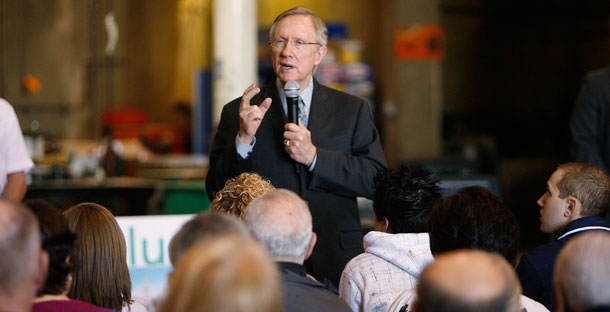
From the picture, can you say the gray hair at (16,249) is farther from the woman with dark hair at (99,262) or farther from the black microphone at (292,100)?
the black microphone at (292,100)

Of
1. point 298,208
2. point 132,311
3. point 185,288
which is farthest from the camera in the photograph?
point 132,311

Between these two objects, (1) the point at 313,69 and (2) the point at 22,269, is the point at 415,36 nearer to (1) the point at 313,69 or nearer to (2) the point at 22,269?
(1) the point at 313,69

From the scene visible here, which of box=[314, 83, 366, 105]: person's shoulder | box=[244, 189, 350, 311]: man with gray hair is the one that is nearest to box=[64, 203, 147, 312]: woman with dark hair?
box=[244, 189, 350, 311]: man with gray hair

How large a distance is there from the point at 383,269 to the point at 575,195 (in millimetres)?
876

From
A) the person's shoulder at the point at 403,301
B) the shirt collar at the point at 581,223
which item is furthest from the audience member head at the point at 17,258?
the shirt collar at the point at 581,223

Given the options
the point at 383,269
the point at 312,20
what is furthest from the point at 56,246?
the point at 312,20

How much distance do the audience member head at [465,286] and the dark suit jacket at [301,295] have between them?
0.49m

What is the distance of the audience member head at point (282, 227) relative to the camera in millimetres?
1939

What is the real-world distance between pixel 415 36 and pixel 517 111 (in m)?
4.56

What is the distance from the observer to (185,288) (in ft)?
4.32

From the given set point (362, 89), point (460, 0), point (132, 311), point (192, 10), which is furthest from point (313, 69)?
point (460, 0)

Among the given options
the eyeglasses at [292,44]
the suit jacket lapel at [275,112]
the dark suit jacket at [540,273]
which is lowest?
the dark suit jacket at [540,273]

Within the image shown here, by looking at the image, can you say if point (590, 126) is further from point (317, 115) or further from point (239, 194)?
point (239, 194)

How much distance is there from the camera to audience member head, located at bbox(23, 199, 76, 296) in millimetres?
1944
